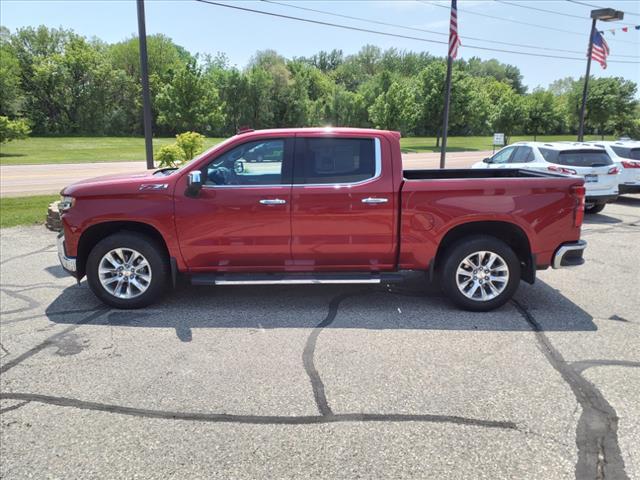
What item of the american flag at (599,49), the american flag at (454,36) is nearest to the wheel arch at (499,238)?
the american flag at (454,36)

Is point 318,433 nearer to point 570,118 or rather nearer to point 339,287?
point 339,287

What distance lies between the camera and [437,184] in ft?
16.2

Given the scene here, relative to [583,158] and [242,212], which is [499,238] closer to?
[242,212]

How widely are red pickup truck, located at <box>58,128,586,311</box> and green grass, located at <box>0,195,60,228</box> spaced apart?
5.97 m

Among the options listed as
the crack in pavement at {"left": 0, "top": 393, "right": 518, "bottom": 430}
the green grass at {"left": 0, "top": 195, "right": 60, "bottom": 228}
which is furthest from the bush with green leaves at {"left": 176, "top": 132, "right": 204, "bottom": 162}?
the crack in pavement at {"left": 0, "top": 393, "right": 518, "bottom": 430}

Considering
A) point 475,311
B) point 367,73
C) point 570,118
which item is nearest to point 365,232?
point 475,311

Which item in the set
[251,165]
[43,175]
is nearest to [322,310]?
[251,165]

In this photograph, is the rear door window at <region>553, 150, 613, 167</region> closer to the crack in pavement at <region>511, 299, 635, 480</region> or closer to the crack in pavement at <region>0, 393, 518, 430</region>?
the crack in pavement at <region>511, 299, 635, 480</region>

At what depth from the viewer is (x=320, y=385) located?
11.9ft

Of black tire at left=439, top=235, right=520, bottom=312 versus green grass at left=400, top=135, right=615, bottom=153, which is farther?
green grass at left=400, top=135, right=615, bottom=153

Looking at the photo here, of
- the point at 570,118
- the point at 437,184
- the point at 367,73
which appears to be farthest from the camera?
the point at 367,73

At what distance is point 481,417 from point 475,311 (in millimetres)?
2122

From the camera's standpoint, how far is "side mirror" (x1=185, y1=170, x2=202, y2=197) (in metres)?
4.82

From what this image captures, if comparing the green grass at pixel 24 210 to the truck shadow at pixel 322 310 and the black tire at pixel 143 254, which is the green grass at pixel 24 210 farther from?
the black tire at pixel 143 254
